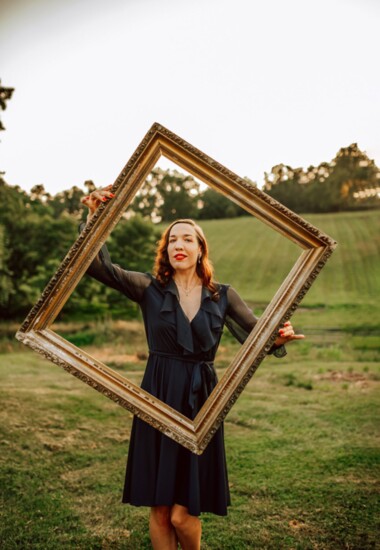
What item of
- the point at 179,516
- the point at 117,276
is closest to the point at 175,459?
the point at 179,516

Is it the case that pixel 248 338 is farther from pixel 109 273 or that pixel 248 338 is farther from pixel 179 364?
pixel 109 273

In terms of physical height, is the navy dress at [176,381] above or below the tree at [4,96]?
below

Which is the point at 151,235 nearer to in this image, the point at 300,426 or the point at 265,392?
the point at 300,426

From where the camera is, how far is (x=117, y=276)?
262 centimetres

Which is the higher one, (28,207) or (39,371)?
(28,207)

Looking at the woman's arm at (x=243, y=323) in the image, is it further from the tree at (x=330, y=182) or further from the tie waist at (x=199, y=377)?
the tree at (x=330, y=182)

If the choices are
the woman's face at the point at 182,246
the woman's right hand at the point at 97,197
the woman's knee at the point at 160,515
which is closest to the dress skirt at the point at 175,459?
the woman's knee at the point at 160,515

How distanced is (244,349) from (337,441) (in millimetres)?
3711

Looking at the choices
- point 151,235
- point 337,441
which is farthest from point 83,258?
point 337,441

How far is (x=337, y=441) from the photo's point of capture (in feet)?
18.4

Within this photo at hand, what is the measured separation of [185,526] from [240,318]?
122cm

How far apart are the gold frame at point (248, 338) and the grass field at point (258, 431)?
0.91 meters

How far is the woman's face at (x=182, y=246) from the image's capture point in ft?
8.79

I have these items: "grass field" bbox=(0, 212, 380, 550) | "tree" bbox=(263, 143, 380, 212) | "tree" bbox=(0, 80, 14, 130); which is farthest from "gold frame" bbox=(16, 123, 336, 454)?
"tree" bbox=(0, 80, 14, 130)
